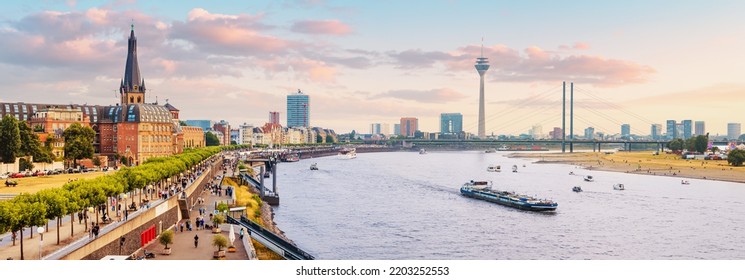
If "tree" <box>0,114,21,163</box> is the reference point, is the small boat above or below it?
below

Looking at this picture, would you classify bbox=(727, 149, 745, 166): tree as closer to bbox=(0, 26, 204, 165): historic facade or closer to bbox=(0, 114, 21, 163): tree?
bbox=(0, 26, 204, 165): historic facade

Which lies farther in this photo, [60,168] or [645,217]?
[60,168]

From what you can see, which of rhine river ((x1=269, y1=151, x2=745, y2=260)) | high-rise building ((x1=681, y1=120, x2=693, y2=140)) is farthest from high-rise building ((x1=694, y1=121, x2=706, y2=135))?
rhine river ((x1=269, y1=151, x2=745, y2=260))

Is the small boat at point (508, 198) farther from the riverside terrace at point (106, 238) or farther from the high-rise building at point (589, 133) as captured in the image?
the high-rise building at point (589, 133)

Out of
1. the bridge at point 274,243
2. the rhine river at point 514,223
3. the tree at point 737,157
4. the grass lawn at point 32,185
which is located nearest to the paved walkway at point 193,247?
the bridge at point 274,243
